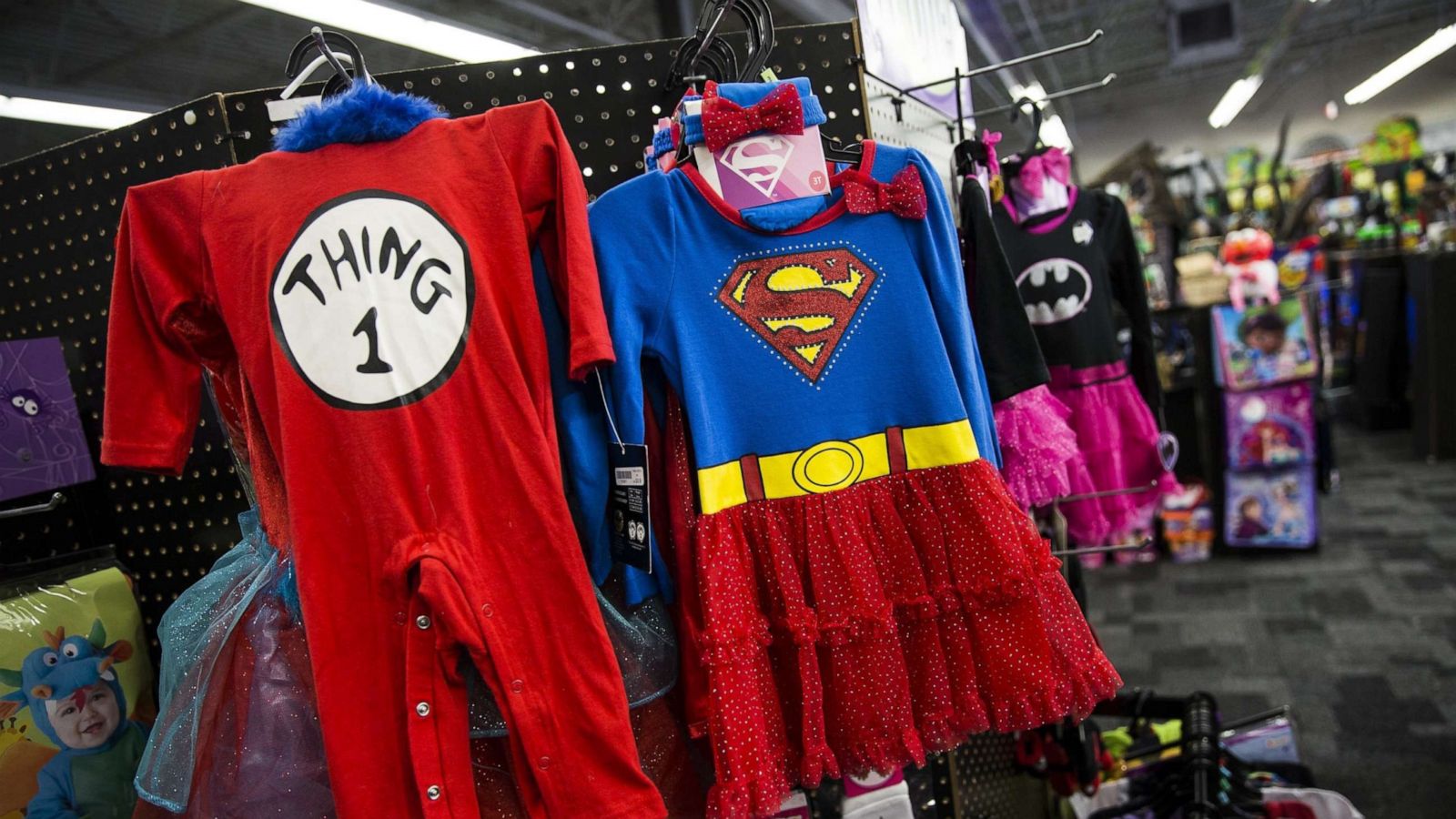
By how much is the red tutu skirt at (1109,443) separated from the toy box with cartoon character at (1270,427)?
2.50m

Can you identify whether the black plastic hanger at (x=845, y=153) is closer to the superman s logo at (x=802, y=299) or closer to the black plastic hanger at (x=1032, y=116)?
the superman s logo at (x=802, y=299)

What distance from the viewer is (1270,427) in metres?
4.33

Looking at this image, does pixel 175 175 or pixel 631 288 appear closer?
pixel 631 288

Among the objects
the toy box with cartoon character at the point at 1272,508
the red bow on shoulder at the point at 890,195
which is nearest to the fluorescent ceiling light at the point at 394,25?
the red bow on shoulder at the point at 890,195

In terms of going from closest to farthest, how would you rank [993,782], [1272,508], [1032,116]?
1. [993,782]
2. [1032,116]
3. [1272,508]

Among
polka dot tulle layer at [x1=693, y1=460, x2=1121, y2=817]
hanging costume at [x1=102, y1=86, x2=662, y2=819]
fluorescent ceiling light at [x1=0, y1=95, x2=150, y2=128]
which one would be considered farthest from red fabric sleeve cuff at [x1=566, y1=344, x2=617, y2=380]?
fluorescent ceiling light at [x1=0, y1=95, x2=150, y2=128]

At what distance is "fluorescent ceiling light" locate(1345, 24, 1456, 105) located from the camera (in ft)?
36.5

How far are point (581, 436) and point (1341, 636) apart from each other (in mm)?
3590

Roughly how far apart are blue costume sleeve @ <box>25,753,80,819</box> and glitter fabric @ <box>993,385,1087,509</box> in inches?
67.2

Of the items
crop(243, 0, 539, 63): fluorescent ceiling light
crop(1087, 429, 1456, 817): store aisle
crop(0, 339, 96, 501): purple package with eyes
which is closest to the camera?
crop(0, 339, 96, 501): purple package with eyes

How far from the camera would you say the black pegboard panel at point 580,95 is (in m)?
1.52

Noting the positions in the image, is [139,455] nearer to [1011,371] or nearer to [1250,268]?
[1011,371]

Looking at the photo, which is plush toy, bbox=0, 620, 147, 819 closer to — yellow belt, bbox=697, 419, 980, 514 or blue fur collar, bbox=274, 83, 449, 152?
blue fur collar, bbox=274, 83, 449, 152

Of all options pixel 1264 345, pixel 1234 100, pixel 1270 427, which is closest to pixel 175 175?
pixel 1264 345
